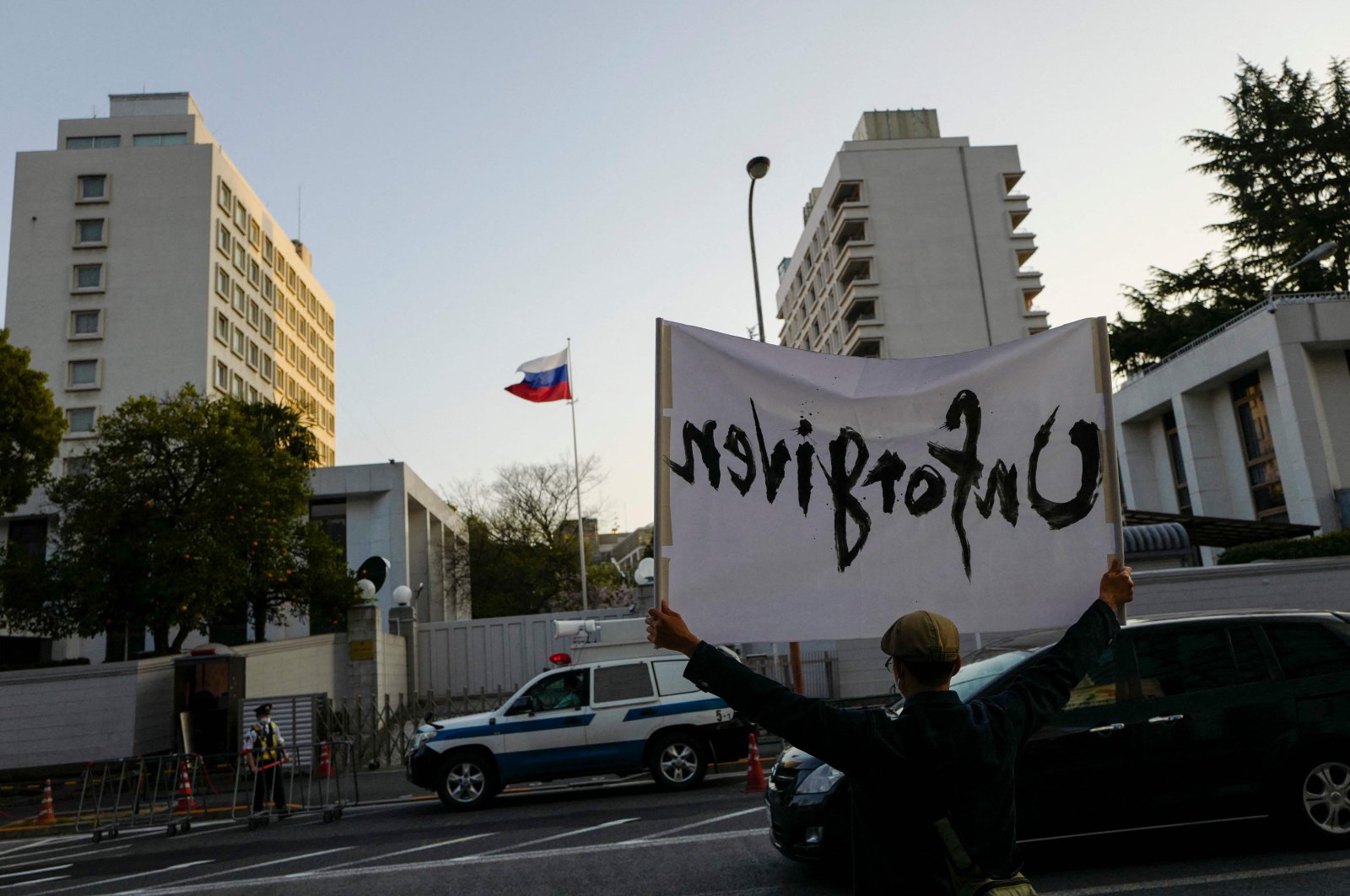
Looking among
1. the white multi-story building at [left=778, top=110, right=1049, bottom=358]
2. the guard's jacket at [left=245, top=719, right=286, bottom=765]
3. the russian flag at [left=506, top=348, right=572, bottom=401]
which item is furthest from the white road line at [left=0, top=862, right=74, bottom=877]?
the white multi-story building at [left=778, top=110, right=1049, bottom=358]

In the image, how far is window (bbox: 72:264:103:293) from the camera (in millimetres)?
54344

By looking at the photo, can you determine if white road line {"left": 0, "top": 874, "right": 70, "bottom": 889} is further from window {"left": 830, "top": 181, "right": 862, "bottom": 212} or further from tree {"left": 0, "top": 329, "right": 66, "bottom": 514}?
window {"left": 830, "top": 181, "right": 862, "bottom": 212}

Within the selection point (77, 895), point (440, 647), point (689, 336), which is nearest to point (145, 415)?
point (440, 647)

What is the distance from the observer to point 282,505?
93.7 ft

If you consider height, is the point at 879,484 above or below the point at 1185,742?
above

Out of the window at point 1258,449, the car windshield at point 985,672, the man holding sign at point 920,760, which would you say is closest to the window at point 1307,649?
the car windshield at point 985,672

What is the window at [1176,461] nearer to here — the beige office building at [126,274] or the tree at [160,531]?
the tree at [160,531]

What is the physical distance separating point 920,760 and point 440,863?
8.04 m

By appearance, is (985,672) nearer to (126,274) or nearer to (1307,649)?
(1307,649)

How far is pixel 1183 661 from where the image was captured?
7.31 meters

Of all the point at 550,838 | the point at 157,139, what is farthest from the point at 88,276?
the point at 550,838

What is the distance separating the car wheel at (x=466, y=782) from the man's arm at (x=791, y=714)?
1211cm

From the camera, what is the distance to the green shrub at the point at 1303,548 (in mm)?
21891

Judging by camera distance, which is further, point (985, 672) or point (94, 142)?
point (94, 142)
